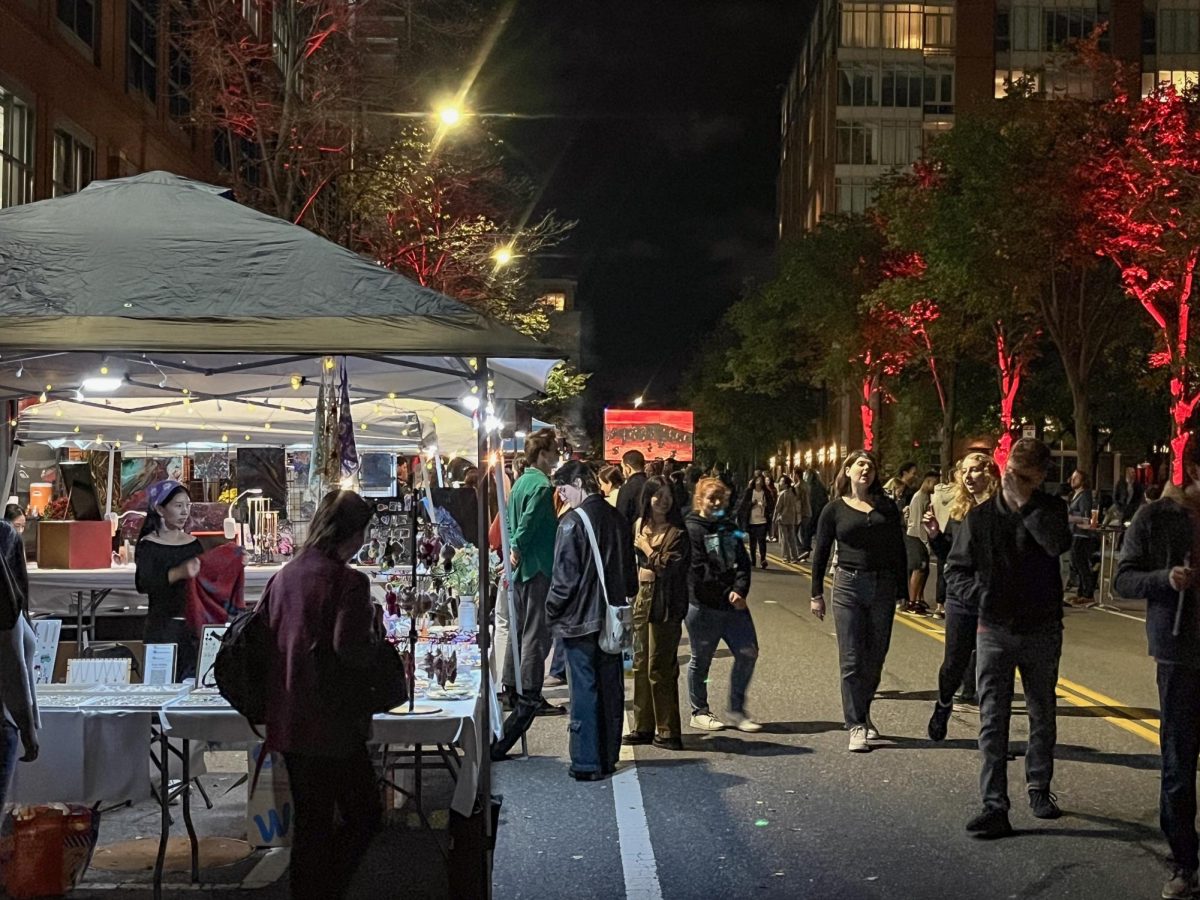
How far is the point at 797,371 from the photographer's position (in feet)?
219

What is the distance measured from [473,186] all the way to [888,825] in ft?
86.1

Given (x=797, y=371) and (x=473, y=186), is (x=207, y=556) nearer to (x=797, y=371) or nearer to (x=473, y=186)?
(x=473, y=186)

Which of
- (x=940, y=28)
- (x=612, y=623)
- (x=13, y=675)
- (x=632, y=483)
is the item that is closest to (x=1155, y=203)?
(x=632, y=483)

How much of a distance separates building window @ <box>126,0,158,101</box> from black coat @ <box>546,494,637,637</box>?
67.9 ft

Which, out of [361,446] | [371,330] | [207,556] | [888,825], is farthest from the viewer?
[361,446]

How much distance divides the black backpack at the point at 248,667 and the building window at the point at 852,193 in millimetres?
72105

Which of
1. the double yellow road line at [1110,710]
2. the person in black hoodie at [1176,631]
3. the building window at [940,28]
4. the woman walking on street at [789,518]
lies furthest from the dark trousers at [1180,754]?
the building window at [940,28]

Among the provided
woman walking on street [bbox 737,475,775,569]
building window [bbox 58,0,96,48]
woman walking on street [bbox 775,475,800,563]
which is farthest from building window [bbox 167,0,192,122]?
woman walking on street [bbox 775,475,800,563]

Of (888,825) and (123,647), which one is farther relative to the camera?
(123,647)

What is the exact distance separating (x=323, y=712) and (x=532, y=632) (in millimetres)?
5245

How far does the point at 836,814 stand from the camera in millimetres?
7465

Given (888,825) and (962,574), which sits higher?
(962,574)

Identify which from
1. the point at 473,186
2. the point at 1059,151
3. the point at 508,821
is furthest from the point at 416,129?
the point at 508,821

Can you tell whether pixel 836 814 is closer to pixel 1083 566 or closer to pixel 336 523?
pixel 336 523
